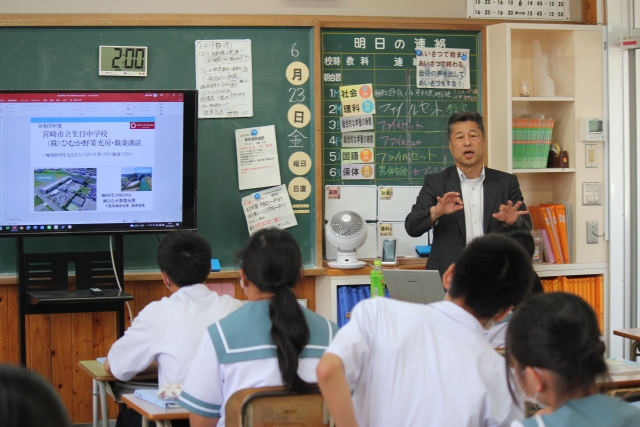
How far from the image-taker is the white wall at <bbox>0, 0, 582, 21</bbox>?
13.8ft

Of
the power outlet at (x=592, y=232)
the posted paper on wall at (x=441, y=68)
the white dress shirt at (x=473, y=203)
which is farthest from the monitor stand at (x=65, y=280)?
the power outlet at (x=592, y=232)

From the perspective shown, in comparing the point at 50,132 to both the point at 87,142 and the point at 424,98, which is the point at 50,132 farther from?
the point at 424,98

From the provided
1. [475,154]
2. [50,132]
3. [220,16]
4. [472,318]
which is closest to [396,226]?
[475,154]

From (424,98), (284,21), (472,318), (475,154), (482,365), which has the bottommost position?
(482,365)

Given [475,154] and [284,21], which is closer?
[475,154]

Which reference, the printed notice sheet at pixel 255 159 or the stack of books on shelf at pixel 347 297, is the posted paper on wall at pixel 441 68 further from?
the stack of books on shelf at pixel 347 297

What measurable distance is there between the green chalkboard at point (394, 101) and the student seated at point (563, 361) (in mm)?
3158

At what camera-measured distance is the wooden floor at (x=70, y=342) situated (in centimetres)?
412

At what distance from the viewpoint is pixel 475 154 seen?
3803 millimetres

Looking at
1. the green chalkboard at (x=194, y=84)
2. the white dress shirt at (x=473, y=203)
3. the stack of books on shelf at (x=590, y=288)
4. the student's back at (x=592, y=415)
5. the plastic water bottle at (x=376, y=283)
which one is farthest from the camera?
the stack of books on shelf at (x=590, y=288)

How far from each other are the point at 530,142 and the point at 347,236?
52.8 inches

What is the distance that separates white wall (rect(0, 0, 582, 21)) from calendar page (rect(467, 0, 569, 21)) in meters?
0.13

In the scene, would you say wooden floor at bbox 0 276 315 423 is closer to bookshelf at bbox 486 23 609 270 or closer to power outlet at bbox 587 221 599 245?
bookshelf at bbox 486 23 609 270

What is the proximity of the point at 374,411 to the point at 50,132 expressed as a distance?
272 cm
